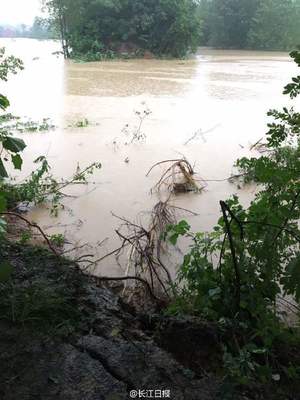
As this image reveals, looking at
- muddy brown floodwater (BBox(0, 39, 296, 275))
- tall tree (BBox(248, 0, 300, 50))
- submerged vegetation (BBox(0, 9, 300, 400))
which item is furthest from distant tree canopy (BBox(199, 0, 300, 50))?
submerged vegetation (BBox(0, 9, 300, 400))

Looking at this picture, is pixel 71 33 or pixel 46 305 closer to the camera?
pixel 46 305

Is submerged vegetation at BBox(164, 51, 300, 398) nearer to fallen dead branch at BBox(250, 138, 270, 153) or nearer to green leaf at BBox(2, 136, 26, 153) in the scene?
green leaf at BBox(2, 136, 26, 153)

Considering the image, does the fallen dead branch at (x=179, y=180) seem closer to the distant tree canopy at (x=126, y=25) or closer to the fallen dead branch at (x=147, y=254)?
the fallen dead branch at (x=147, y=254)

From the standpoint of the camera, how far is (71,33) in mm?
19172

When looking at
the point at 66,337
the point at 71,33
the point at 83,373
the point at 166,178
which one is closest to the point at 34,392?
the point at 83,373

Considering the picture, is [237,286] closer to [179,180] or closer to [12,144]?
[12,144]

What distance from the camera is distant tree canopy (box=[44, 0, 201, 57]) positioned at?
18125 millimetres

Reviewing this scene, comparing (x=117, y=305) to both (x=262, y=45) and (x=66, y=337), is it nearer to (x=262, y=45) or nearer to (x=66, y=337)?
(x=66, y=337)

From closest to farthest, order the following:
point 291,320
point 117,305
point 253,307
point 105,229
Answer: point 253,307
point 117,305
point 291,320
point 105,229

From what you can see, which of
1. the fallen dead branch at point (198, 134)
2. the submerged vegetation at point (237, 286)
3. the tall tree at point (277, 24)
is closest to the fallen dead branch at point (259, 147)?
the fallen dead branch at point (198, 134)

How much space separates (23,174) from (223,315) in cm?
304

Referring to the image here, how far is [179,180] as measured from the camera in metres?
3.94

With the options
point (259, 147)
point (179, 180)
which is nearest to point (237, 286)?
point (179, 180)

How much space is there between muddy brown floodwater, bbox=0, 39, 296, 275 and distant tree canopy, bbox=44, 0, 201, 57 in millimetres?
7360
